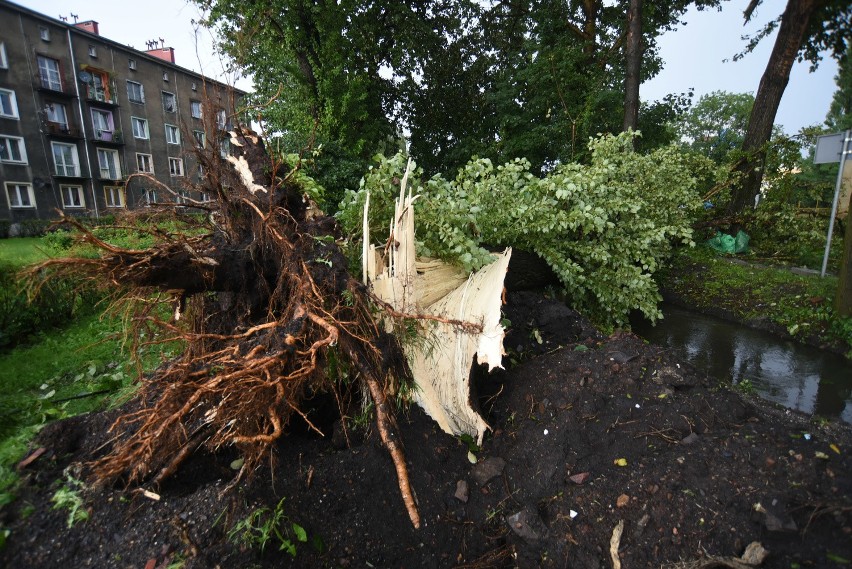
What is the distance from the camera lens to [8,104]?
35.7ft

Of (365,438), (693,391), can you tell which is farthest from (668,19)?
(365,438)

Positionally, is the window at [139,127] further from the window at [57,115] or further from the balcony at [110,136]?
the window at [57,115]

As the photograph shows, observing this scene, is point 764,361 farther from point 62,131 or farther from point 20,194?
point 62,131

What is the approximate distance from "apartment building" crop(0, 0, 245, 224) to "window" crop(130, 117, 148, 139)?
46 mm

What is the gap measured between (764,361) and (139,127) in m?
25.5

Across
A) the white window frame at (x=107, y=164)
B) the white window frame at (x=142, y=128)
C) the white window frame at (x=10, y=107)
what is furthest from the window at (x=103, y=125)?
the white window frame at (x=10, y=107)

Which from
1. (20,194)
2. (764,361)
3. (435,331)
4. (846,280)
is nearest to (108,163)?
→ (20,194)

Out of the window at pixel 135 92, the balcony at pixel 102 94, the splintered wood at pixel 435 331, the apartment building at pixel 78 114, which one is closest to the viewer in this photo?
the splintered wood at pixel 435 331

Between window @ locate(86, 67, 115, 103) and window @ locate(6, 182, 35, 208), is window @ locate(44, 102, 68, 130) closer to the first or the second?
window @ locate(86, 67, 115, 103)

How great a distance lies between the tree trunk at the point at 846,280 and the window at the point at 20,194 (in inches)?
758

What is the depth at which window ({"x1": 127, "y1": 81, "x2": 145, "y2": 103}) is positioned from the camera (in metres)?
19.1

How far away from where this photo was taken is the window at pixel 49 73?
41.4 ft

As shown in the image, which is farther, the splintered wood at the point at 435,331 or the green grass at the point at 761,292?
the green grass at the point at 761,292

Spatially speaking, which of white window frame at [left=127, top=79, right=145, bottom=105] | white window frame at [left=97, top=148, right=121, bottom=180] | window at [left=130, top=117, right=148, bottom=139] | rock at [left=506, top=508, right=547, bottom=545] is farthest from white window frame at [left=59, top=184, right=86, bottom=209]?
rock at [left=506, top=508, right=547, bottom=545]
